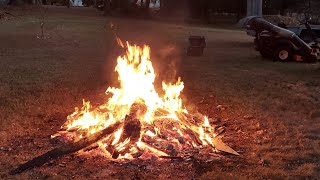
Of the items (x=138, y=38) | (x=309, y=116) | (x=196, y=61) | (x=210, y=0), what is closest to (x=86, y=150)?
(x=309, y=116)

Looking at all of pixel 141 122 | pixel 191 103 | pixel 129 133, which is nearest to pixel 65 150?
pixel 129 133

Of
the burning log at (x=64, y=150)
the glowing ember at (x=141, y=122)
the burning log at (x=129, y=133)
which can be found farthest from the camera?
the glowing ember at (x=141, y=122)

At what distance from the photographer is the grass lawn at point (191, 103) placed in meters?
6.13

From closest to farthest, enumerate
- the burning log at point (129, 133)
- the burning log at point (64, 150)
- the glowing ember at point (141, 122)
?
the burning log at point (64, 150), the burning log at point (129, 133), the glowing ember at point (141, 122)

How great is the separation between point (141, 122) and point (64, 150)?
1.31 metres

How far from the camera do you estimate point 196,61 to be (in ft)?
56.1

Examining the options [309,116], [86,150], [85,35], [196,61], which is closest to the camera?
[86,150]

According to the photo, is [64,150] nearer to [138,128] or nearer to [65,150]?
[65,150]

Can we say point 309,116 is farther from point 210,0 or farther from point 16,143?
point 210,0

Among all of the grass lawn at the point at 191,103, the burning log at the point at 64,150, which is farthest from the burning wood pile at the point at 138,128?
the grass lawn at the point at 191,103

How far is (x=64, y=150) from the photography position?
257 inches

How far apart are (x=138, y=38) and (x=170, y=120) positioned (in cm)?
1545

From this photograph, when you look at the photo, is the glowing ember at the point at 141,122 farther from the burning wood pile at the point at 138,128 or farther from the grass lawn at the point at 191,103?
the grass lawn at the point at 191,103

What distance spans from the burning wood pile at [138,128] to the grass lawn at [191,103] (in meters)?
0.26
